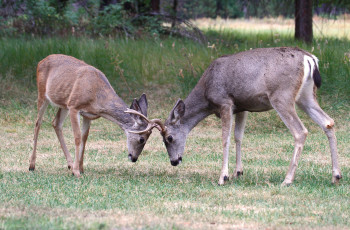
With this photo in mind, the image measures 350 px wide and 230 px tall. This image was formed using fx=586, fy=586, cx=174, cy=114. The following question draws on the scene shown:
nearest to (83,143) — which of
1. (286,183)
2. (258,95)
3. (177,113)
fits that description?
(177,113)

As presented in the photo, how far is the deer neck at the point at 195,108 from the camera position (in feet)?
28.0

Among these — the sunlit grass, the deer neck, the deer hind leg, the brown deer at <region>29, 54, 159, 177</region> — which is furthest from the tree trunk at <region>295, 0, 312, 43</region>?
the deer hind leg

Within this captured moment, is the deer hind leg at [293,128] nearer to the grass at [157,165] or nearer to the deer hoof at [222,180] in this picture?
the grass at [157,165]

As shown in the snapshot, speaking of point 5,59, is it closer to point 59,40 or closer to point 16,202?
point 59,40

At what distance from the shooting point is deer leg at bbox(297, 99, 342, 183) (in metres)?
7.64

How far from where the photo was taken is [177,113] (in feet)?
28.0

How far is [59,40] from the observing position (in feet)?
55.1

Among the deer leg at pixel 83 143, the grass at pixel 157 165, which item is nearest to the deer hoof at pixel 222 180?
the grass at pixel 157 165

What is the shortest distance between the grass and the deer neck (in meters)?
0.78

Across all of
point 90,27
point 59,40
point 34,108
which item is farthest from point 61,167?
point 90,27

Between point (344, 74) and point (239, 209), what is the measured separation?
28.4 ft

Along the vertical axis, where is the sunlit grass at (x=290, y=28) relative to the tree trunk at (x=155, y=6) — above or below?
below

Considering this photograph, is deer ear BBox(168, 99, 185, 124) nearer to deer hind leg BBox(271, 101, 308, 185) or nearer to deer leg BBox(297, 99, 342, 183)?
deer hind leg BBox(271, 101, 308, 185)

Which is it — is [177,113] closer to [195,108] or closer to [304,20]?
[195,108]
